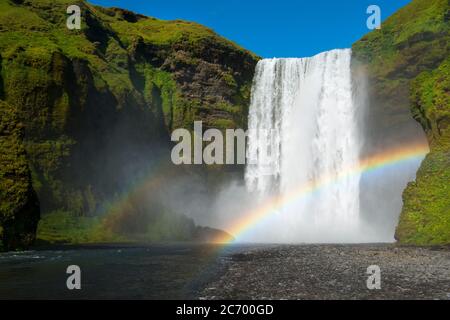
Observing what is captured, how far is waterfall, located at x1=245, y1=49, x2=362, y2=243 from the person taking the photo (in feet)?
205

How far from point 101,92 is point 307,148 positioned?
30.8 m

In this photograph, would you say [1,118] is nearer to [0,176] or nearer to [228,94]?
[0,176]

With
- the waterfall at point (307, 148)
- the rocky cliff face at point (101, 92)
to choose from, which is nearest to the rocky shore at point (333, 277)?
the rocky cliff face at point (101, 92)

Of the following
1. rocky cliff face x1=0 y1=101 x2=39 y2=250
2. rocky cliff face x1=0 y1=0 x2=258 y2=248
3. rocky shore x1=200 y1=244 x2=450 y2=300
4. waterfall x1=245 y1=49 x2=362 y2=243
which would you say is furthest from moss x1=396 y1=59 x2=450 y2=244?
rocky cliff face x1=0 y1=0 x2=258 y2=248

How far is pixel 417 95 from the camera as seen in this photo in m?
46.4

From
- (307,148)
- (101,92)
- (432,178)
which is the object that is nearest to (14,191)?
(101,92)

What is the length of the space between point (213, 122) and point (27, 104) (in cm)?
2972

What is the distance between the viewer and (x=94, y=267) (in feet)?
83.4

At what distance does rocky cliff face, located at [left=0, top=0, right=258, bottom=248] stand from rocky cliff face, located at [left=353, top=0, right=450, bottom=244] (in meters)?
23.7

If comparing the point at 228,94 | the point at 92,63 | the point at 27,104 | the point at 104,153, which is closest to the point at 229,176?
the point at 228,94

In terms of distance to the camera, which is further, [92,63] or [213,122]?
[213,122]

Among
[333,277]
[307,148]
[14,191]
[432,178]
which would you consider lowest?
[333,277]

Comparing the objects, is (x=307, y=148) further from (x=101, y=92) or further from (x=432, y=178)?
(x=101, y=92)
